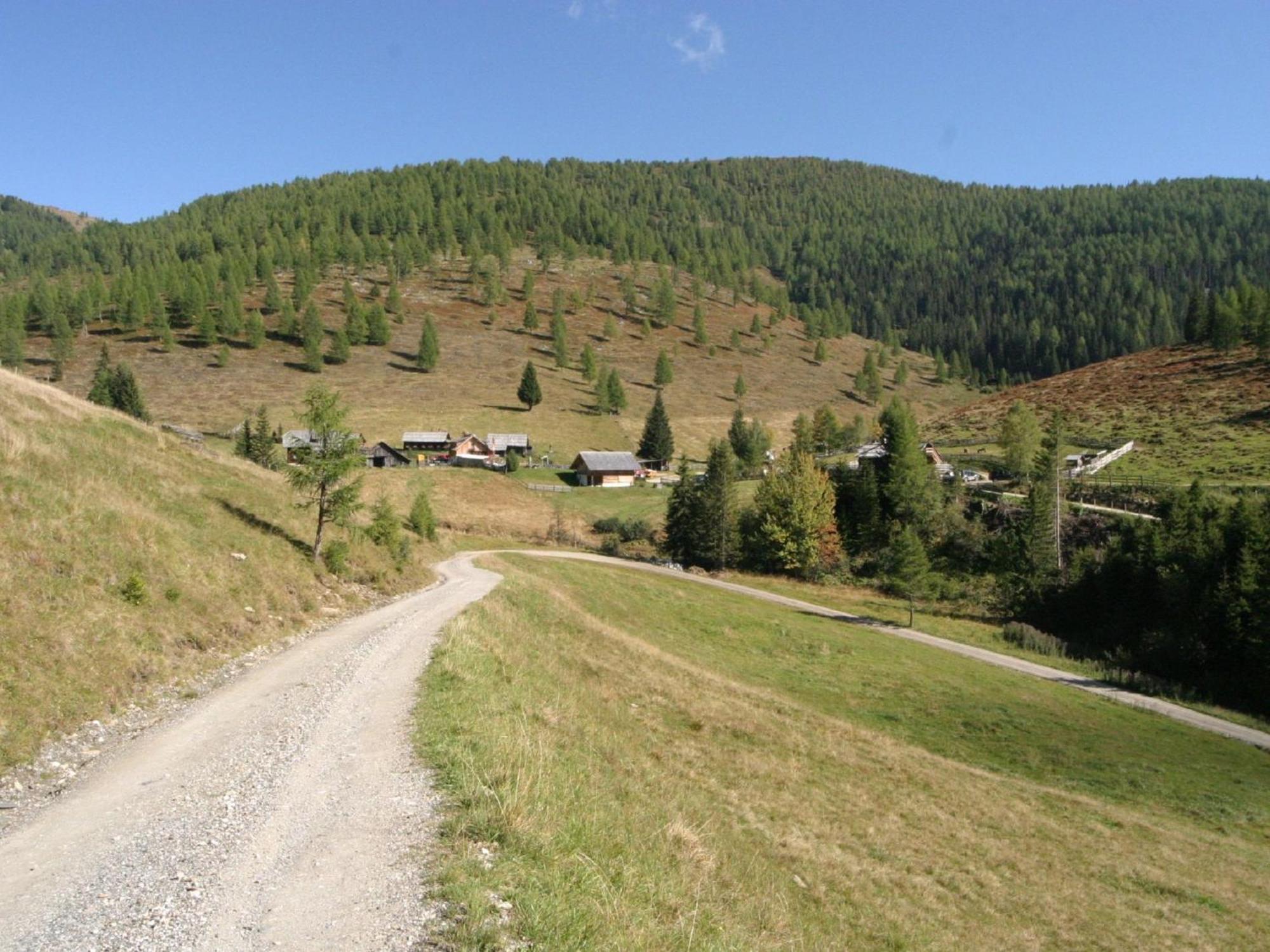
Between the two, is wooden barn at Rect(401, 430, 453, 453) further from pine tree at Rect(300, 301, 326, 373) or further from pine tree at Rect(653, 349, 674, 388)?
pine tree at Rect(653, 349, 674, 388)

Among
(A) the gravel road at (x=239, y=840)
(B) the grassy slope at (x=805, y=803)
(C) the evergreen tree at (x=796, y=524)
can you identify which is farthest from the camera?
(C) the evergreen tree at (x=796, y=524)

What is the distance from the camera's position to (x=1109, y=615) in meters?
53.2

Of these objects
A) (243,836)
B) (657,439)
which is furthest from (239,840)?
(657,439)

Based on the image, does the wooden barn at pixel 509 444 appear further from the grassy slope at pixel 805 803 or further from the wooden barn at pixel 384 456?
the grassy slope at pixel 805 803

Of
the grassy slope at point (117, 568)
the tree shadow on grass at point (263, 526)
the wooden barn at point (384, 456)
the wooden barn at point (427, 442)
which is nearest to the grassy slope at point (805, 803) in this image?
the grassy slope at point (117, 568)

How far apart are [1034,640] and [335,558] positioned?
4669cm

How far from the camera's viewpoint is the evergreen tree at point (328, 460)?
1083 inches

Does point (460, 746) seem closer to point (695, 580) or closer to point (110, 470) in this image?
point (110, 470)

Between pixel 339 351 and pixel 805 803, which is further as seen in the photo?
pixel 339 351

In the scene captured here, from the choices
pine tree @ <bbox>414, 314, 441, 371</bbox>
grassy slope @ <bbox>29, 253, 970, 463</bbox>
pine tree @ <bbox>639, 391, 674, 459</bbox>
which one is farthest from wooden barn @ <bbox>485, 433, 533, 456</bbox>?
pine tree @ <bbox>414, 314, 441, 371</bbox>

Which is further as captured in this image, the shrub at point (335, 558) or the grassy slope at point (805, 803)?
the shrub at point (335, 558)

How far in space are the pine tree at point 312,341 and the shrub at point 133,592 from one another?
127 meters

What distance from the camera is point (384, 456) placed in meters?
100

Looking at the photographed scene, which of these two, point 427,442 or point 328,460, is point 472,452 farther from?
point 328,460
